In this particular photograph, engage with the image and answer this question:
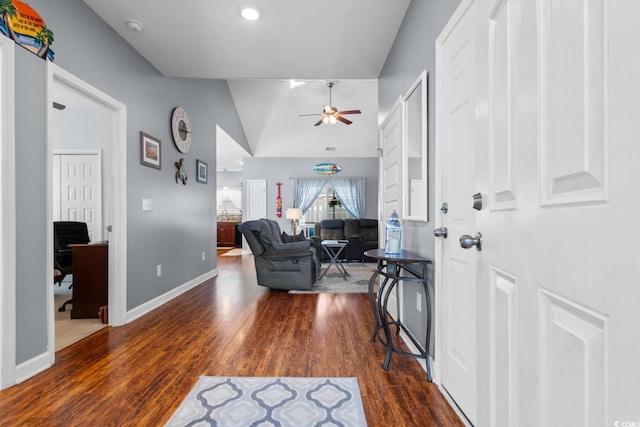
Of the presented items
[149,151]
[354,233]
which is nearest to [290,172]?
[354,233]

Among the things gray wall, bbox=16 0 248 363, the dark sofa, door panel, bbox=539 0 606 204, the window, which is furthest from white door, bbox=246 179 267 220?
door panel, bbox=539 0 606 204

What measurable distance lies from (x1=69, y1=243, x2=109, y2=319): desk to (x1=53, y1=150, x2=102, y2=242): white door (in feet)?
6.15

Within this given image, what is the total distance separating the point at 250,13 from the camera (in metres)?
2.39

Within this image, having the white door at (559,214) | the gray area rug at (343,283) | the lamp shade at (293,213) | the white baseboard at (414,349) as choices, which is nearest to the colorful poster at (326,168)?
the lamp shade at (293,213)

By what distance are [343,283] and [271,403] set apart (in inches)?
116

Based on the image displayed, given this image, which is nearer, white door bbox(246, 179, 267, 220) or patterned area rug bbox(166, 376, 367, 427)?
patterned area rug bbox(166, 376, 367, 427)

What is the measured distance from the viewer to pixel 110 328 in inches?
106

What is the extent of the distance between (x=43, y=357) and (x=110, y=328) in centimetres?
75

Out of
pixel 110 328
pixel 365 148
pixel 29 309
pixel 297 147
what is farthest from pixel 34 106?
pixel 365 148

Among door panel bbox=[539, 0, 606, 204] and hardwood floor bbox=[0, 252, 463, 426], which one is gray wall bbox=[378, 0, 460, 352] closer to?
hardwood floor bbox=[0, 252, 463, 426]

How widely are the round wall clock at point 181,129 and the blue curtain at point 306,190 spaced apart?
4655 mm

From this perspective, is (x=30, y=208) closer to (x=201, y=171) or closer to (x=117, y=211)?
(x=117, y=211)

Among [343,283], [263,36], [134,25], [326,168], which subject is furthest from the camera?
[326,168]

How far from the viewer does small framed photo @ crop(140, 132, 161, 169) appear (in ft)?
10.2
